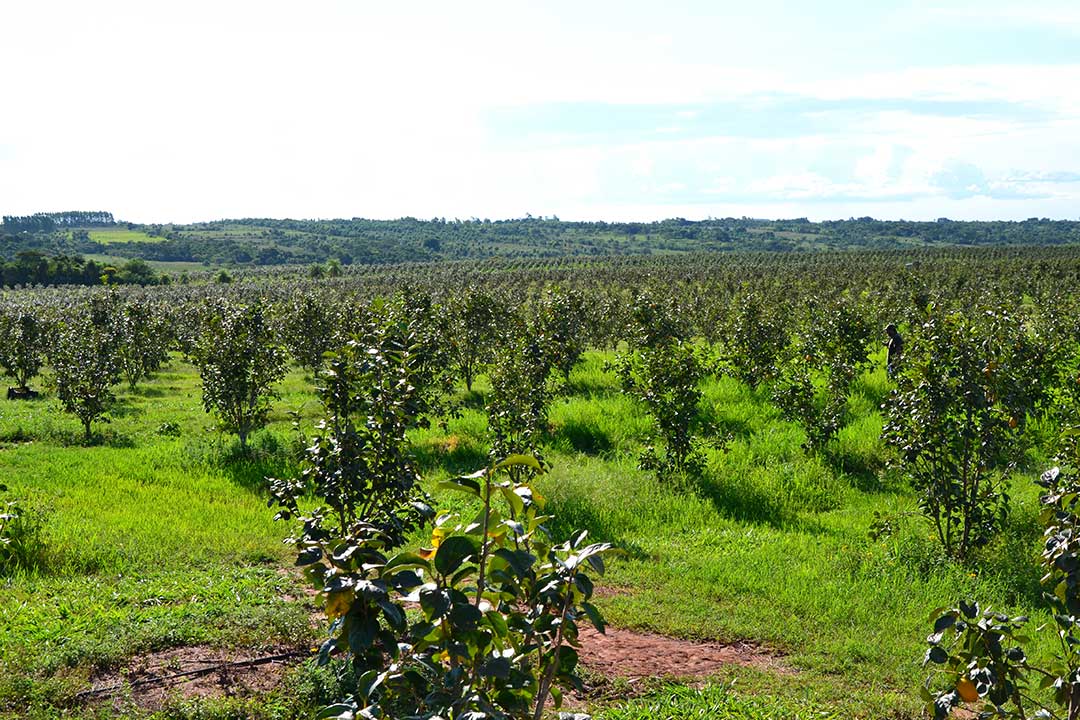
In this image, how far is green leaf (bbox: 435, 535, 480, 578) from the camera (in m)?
2.39

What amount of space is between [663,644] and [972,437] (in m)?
5.30

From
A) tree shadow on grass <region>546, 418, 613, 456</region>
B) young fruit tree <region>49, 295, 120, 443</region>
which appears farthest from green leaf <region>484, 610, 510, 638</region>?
young fruit tree <region>49, 295, 120, 443</region>

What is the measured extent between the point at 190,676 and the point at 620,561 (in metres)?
5.42

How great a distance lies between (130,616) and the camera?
775 cm

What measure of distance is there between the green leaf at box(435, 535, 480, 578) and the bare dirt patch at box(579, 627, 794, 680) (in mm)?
5385

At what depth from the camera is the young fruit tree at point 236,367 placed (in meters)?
16.4

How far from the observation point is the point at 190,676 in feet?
22.0

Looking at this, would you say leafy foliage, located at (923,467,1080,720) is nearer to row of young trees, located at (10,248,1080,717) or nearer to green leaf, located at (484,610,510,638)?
row of young trees, located at (10,248,1080,717)

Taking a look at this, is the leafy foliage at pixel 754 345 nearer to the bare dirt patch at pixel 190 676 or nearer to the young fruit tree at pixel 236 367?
the young fruit tree at pixel 236 367

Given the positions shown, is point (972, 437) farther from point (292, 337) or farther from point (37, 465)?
point (292, 337)

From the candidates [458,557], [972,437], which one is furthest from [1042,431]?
[458,557]

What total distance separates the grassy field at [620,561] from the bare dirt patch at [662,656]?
0.64 ft

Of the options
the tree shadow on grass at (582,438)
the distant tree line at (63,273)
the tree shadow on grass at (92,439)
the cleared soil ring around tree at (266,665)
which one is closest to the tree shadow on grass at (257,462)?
the tree shadow on grass at (92,439)

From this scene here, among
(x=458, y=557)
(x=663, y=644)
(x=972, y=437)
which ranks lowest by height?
(x=663, y=644)
